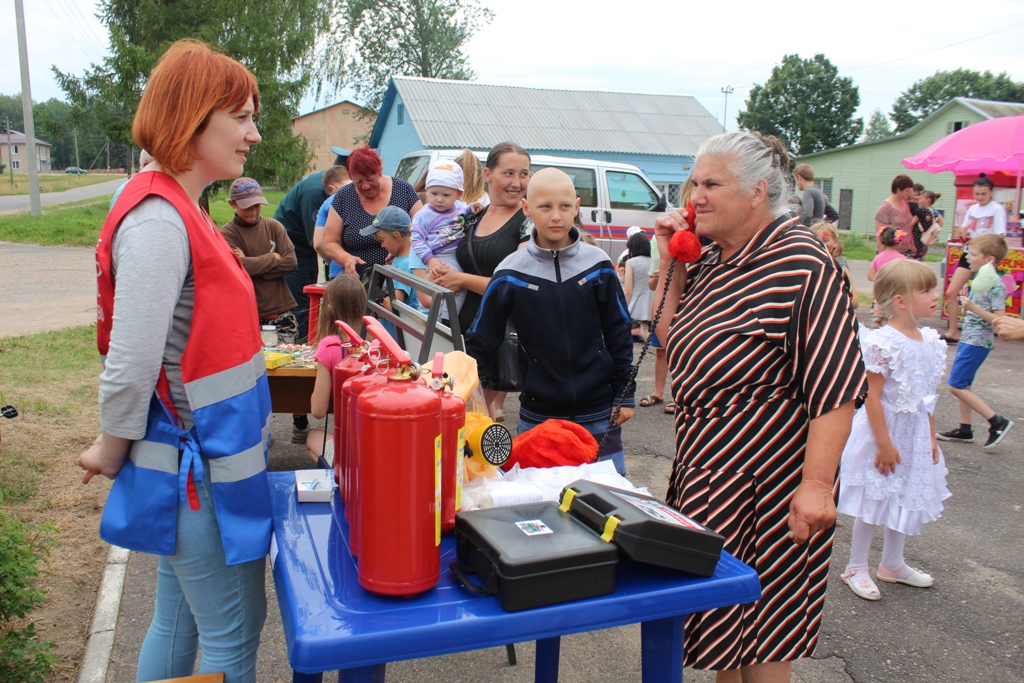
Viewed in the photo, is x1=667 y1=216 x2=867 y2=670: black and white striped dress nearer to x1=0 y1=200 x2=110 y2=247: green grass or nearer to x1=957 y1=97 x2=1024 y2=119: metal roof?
x1=0 y1=200 x2=110 y2=247: green grass

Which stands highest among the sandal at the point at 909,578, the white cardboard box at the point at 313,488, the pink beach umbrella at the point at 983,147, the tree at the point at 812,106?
the tree at the point at 812,106

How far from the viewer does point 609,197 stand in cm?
1217

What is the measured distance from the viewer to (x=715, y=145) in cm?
220

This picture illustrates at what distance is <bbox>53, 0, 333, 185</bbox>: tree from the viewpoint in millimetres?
23422

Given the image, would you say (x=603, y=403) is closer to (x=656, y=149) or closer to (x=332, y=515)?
(x=332, y=515)

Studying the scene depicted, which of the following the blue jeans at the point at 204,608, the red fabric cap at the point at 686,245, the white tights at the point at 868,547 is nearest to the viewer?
the blue jeans at the point at 204,608

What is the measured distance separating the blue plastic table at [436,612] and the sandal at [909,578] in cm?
254

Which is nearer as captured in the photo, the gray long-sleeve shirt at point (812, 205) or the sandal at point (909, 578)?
the sandal at point (909, 578)

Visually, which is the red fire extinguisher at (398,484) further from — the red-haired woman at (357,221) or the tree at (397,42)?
the tree at (397,42)

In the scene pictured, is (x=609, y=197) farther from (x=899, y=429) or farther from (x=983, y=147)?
(x=899, y=429)

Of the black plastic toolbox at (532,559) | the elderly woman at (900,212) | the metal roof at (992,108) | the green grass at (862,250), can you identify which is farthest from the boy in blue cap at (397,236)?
the metal roof at (992,108)

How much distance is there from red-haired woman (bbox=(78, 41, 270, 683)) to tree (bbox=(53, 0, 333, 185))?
77.3ft

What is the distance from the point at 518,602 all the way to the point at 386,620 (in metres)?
0.26

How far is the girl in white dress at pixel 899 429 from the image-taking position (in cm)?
361
